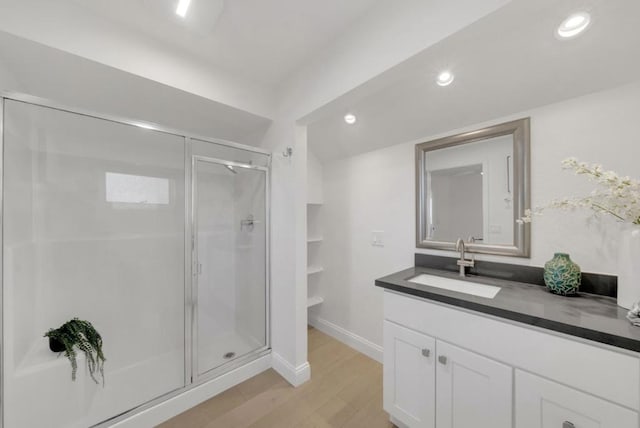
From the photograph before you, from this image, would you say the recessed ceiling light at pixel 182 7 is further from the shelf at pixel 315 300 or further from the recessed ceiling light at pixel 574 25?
the shelf at pixel 315 300

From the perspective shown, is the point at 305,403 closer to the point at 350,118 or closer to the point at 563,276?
the point at 563,276

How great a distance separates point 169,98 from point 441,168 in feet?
7.00

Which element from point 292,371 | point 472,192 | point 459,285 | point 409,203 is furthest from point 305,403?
point 472,192

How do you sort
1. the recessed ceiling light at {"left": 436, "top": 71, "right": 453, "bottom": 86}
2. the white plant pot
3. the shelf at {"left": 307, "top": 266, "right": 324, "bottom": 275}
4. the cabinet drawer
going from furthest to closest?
1. the shelf at {"left": 307, "top": 266, "right": 324, "bottom": 275}
2. the recessed ceiling light at {"left": 436, "top": 71, "right": 453, "bottom": 86}
3. the white plant pot
4. the cabinet drawer

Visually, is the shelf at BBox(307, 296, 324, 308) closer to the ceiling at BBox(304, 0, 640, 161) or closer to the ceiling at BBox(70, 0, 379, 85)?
the ceiling at BBox(304, 0, 640, 161)

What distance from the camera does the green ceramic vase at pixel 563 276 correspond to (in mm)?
1223

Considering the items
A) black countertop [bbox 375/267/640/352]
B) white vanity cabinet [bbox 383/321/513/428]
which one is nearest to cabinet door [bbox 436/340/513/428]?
white vanity cabinet [bbox 383/321/513/428]

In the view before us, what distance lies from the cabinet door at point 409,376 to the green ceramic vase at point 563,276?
0.71 meters

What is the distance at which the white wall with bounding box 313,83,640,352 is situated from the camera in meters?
1.24

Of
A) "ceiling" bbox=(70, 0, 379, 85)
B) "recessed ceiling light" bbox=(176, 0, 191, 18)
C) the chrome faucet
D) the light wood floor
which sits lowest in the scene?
the light wood floor

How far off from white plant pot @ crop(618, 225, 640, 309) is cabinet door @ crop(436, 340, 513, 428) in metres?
0.59

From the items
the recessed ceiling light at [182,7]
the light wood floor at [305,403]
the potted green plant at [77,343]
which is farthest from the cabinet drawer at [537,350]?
the recessed ceiling light at [182,7]

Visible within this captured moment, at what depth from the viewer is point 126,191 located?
79.9 inches

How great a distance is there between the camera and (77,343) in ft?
4.80
